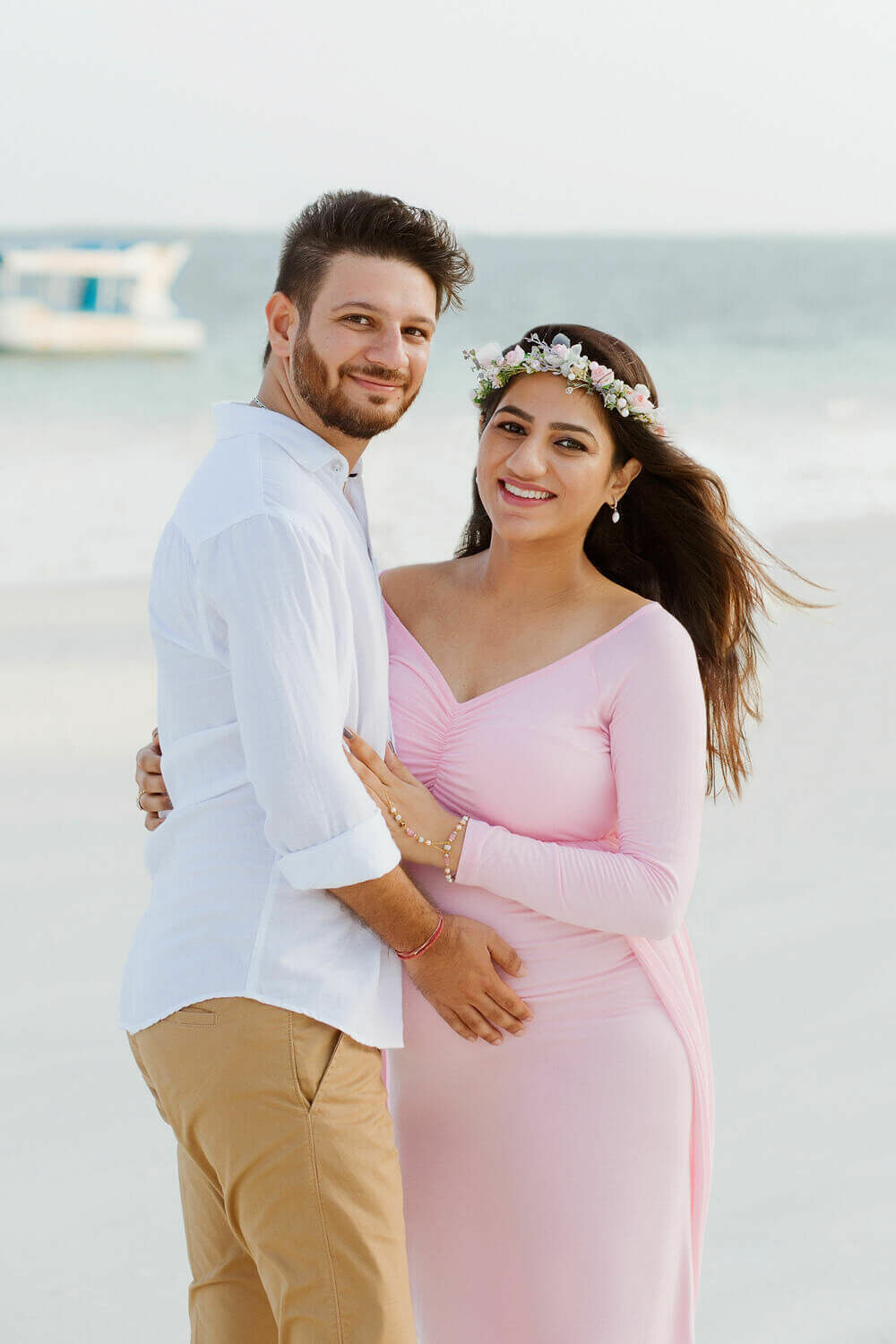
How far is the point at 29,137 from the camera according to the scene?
1142 inches

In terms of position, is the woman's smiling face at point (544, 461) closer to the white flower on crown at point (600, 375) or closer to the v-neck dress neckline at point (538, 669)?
the white flower on crown at point (600, 375)

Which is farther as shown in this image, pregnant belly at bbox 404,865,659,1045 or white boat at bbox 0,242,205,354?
white boat at bbox 0,242,205,354

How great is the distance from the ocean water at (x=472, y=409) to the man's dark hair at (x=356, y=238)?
24.1 inches

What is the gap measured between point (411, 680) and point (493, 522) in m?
0.35

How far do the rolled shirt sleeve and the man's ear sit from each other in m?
Answer: 0.46

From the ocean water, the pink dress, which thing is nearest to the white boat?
the ocean water

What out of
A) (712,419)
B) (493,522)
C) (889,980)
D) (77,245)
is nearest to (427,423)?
(712,419)

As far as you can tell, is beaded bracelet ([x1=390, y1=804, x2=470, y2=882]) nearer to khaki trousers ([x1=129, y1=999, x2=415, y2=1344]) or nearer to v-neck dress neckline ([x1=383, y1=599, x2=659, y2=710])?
v-neck dress neckline ([x1=383, y1=599, x2=659, y2=710])

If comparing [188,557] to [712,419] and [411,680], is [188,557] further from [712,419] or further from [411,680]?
[712,419]

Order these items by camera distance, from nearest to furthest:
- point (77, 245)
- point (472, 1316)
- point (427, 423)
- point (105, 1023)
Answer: point (472, 1316), point (105, 1023), point (427, 423), point (77, 245)

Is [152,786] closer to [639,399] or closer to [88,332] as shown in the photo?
[639,399]

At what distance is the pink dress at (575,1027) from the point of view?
7.98 ft

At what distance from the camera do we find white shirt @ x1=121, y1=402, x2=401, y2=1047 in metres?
2.04

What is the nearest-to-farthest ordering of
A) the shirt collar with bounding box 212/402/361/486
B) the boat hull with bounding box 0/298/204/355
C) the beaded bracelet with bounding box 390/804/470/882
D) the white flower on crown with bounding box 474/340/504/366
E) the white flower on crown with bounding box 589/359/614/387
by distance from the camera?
the shirt collar with bounding box 212/402/361/486 → the beaded bracelet with bounding box 390/804/470/882 → the white flower on crown with bounding box 589/359/614/387 → the white flower on crown with bounding box 474/340/504/366 → the boat hull with bounding box 0/298/204/355
